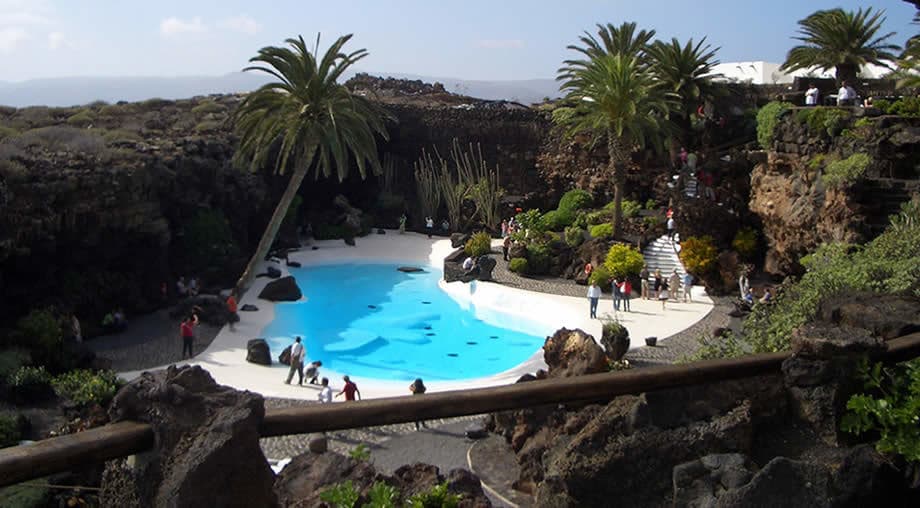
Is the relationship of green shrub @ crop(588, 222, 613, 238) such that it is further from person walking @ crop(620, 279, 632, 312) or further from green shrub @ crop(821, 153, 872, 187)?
green shrub @ crop(821, 153, 872, 187)

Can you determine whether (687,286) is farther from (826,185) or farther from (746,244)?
(826,185)

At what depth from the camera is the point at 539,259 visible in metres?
27.2

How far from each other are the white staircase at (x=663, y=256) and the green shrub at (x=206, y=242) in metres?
13.6

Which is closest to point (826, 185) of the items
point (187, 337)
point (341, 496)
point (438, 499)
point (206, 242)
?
point (187, 337)

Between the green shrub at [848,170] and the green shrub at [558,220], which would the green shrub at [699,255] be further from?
the green shrub at [558,220]

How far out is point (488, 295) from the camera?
84.0 feet

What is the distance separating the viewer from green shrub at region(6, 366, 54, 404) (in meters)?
15.7

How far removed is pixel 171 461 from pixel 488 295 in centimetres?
2220

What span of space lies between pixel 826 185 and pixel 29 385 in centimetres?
1824

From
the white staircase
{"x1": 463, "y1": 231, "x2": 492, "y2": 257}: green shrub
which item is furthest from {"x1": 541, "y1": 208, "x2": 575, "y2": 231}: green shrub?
the white staircase

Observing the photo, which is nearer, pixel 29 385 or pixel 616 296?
pixel 29 385

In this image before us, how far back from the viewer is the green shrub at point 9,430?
1320 centimetres

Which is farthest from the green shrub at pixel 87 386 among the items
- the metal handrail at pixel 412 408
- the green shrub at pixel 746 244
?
the green shrub at pixel 746 244

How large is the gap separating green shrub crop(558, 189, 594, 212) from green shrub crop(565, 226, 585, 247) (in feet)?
12.2
